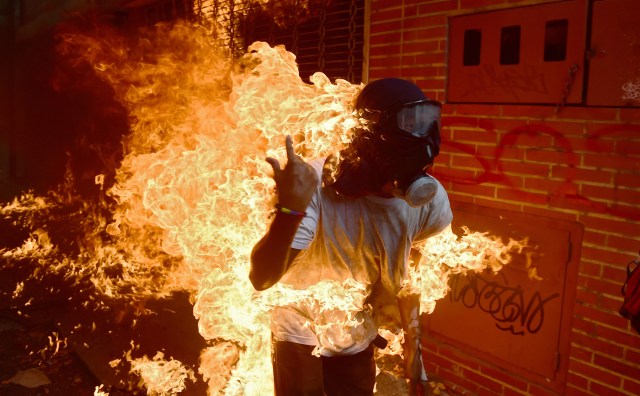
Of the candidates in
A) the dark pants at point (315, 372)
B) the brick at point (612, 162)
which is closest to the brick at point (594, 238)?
the brick at point (612, 162)

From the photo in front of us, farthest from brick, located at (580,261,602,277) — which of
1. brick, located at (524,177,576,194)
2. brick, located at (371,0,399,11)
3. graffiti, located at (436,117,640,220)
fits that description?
brick, located at (371,0,399,11)

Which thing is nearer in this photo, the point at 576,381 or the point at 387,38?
the point at 576,381

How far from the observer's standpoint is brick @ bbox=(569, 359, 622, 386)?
3.97 m

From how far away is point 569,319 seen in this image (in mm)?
4184

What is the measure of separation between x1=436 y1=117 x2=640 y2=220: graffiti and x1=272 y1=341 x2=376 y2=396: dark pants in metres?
1.95

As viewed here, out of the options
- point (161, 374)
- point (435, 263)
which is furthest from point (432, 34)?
point (161, 374)

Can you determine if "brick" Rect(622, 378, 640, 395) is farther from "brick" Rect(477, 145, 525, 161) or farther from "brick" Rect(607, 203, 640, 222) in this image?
"brick" Rect(477, 145, 525, 161)

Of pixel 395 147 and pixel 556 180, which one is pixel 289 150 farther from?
pixel 556 180

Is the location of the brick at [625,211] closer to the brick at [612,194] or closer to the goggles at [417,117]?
the brick at [612,194]

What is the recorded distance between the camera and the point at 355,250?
9.88ft

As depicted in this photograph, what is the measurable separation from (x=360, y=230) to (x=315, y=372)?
83 cm

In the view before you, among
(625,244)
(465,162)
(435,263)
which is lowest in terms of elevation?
(435,263)

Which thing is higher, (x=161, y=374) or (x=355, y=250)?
(x=355, y=250)

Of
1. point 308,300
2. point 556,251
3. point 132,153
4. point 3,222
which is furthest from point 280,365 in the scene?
point 3,222
